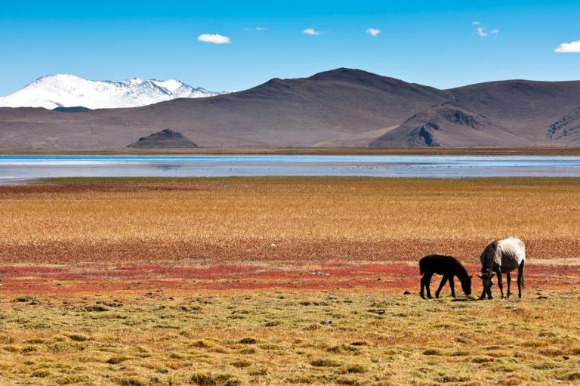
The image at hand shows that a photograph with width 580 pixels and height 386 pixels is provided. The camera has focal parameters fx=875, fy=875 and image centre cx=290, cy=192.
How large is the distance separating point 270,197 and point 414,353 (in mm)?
41173

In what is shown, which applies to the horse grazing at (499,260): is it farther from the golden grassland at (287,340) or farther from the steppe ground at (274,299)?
the golden grassland at (287,340)

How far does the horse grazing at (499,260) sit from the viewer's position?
18141mm

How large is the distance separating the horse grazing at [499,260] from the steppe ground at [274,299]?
0.44 m

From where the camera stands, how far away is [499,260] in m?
18.3

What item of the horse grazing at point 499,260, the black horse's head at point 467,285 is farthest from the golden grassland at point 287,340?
the black horse's head at point 467,285

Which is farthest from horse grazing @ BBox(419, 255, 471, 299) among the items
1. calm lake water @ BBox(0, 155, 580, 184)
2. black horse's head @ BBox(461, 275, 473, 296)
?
calm lake water @ BBox(0, 155, 580, 184)

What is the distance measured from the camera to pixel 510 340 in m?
14.1

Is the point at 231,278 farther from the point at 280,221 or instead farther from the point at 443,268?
the point at 280,221

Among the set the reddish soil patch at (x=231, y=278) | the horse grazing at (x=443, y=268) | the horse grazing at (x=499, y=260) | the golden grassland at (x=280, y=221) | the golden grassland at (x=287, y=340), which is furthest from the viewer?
the golden grassland at (x=280, y=221)

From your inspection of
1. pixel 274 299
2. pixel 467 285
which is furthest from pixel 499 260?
pixel 274 299

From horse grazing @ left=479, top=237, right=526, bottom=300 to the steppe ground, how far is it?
1.44 ft

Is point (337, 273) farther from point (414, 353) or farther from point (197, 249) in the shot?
point (414, 353)

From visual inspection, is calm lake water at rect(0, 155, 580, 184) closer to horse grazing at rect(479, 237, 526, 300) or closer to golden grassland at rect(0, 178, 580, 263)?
golden grassland at rect(0, 178, 580, 263)

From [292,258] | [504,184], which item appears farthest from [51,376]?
[504,184]
